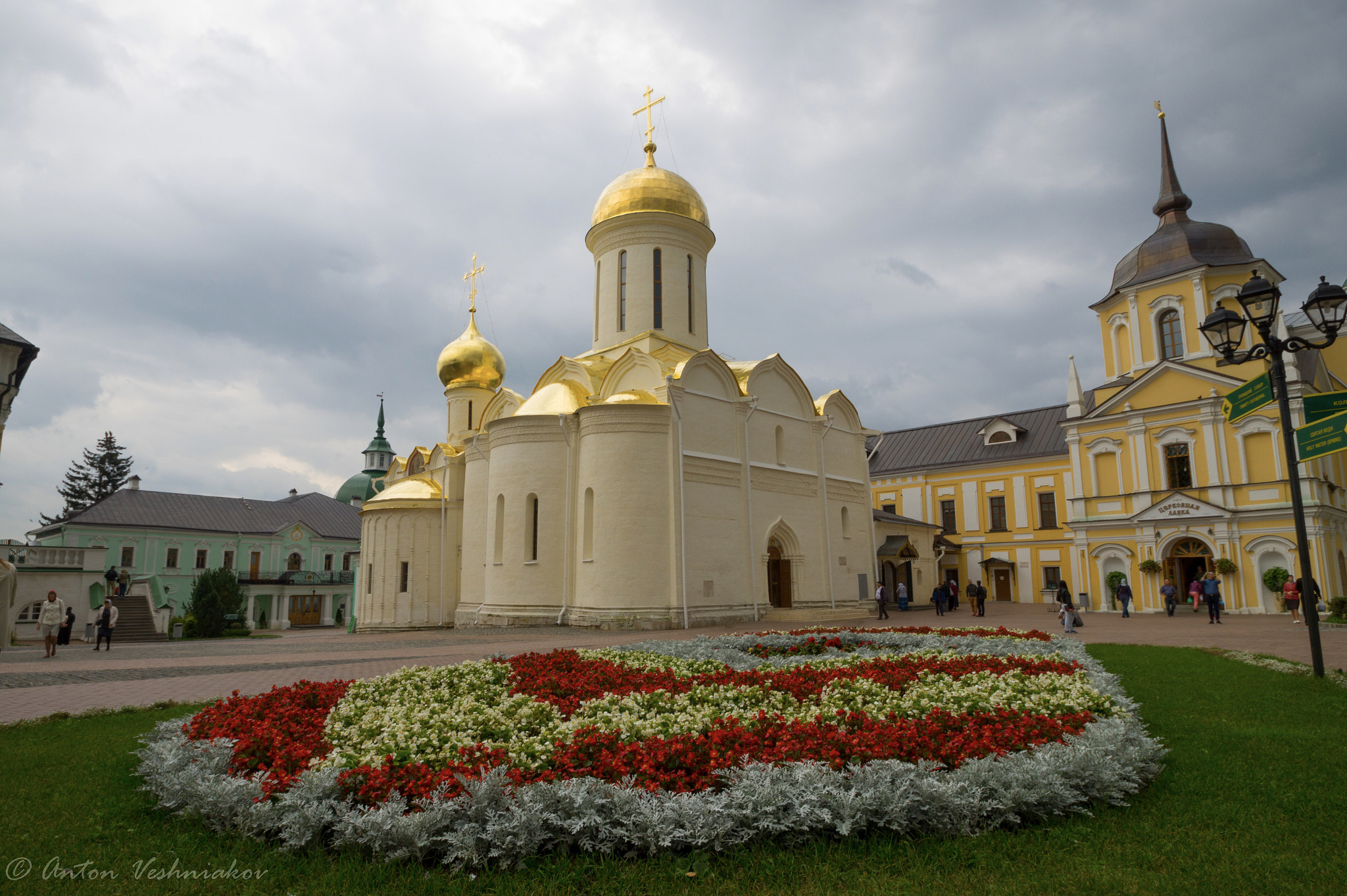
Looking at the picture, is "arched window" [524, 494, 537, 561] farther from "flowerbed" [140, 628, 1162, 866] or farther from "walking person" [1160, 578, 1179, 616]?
"walking person" [1160, 578, 1179, 616]

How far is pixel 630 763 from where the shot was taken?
4.75m

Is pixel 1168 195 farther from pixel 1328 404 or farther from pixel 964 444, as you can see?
pixel 1328 404

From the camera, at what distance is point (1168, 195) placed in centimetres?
3142

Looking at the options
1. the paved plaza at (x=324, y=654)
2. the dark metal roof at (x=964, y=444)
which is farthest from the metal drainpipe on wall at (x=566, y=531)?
the dark metal roof at (x=964, y=444)

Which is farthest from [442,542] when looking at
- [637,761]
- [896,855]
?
[896,855]

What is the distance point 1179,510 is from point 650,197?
21.3 metres

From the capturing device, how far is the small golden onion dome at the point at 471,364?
31.7m

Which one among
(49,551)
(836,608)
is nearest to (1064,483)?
(836,608)

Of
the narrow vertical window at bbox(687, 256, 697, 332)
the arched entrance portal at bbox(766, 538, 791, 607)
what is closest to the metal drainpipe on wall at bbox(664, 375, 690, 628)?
the arched entrance portal at bbox(766, 538, 791, 607)

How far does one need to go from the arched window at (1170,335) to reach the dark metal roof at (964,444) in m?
7.26

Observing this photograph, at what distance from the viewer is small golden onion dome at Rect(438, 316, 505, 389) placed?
3167cm

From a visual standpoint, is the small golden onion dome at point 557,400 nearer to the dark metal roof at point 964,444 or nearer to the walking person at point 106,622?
the walking person at point 106,622

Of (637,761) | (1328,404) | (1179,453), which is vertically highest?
(1179,453)

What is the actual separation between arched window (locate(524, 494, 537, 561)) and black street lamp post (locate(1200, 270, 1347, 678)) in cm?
1711
